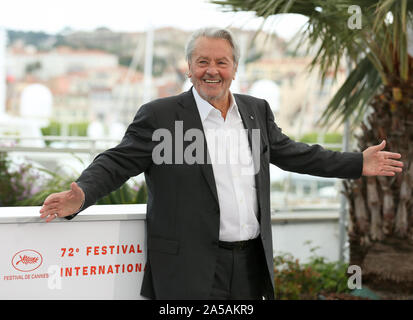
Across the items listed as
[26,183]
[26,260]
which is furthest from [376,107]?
[26,183]

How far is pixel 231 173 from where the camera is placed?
1.92 metres

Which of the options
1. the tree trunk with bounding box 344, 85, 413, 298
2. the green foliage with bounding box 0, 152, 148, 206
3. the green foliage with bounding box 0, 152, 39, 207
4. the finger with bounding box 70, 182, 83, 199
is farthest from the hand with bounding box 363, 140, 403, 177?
the green foliage with bounding box 0, 152, 39, 207

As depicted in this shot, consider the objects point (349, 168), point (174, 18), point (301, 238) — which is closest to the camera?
point (349, 168)

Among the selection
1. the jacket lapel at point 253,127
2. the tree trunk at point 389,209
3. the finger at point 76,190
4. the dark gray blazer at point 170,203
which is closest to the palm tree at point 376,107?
the tree trunk at point 389,209

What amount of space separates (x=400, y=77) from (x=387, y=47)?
Answer: 288 millimetres

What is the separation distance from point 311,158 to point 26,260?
116 cm

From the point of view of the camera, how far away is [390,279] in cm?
371

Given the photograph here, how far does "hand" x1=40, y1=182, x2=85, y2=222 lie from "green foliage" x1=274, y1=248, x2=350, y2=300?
2865 millimetres

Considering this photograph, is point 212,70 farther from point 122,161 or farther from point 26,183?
point 26,183

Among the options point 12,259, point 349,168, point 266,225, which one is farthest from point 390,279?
point 12,259

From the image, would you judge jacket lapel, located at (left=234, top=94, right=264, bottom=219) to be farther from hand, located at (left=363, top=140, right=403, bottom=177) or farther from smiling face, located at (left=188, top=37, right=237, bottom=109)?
hand, located at (left=363, top=140, right=403, bottom=177)

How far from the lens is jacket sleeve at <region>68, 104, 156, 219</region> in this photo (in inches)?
71.4

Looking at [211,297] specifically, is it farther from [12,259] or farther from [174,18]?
[174,18]

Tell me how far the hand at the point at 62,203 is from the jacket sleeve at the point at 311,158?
2.65 feet
